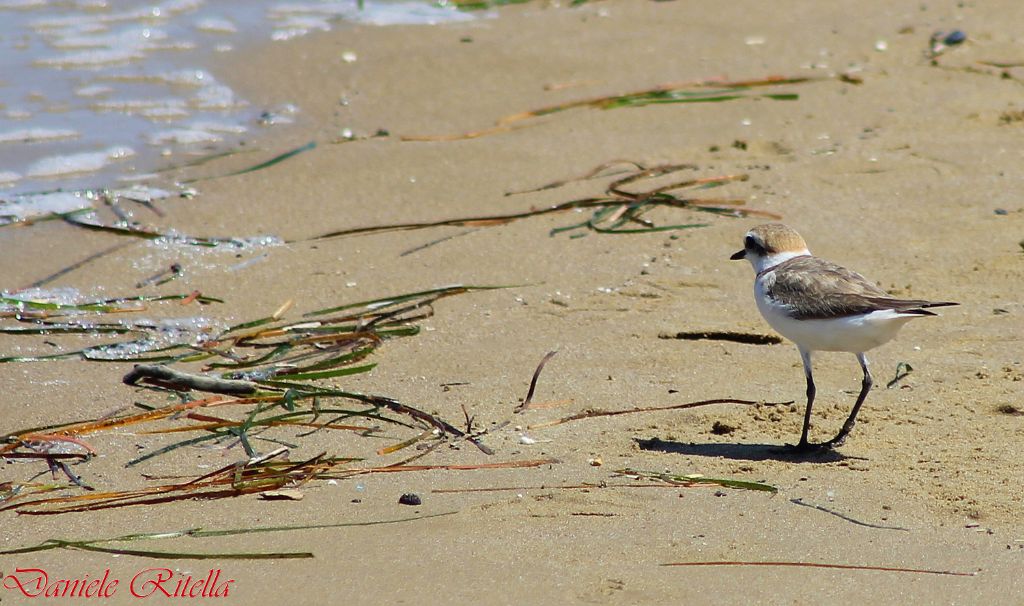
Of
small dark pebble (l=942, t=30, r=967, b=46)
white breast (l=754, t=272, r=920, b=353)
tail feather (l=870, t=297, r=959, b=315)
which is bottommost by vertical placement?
white breast (l=754, t=272, r=920, b=353)

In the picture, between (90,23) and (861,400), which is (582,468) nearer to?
(861,400)

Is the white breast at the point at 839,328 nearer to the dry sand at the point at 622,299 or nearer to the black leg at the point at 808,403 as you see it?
the black leg at the point at 808,403

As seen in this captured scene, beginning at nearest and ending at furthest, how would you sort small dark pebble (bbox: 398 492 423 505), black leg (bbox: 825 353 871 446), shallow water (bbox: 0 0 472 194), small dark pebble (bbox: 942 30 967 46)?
small dark pebble (bbox: 398 492 423 505), black leg (bbox: 825 353 871 446), shallow water (bbox: 0 0 472 194), small dark pebble (bbox: 942 30 967 46)

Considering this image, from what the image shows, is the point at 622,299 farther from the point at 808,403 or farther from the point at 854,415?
the point at 854,415

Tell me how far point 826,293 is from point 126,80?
604 centimetres

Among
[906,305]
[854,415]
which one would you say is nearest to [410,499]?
[854,415]

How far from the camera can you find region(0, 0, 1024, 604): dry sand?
3.59 m

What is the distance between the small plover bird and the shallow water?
4.19 meters

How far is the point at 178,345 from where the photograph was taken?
5414 mm

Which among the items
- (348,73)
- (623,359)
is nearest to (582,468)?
(623,359)

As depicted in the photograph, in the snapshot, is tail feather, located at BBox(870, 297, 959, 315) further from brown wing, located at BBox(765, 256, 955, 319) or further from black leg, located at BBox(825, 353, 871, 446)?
black leg, located at BBox(825, 353, 871, 446)

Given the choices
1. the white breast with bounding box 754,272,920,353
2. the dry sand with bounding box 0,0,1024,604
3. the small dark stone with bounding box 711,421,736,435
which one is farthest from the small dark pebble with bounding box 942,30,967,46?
the small dark stone with bounding box 711,421,736,435

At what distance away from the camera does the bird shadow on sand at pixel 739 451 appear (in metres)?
4.40

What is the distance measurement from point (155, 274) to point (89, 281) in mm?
315
